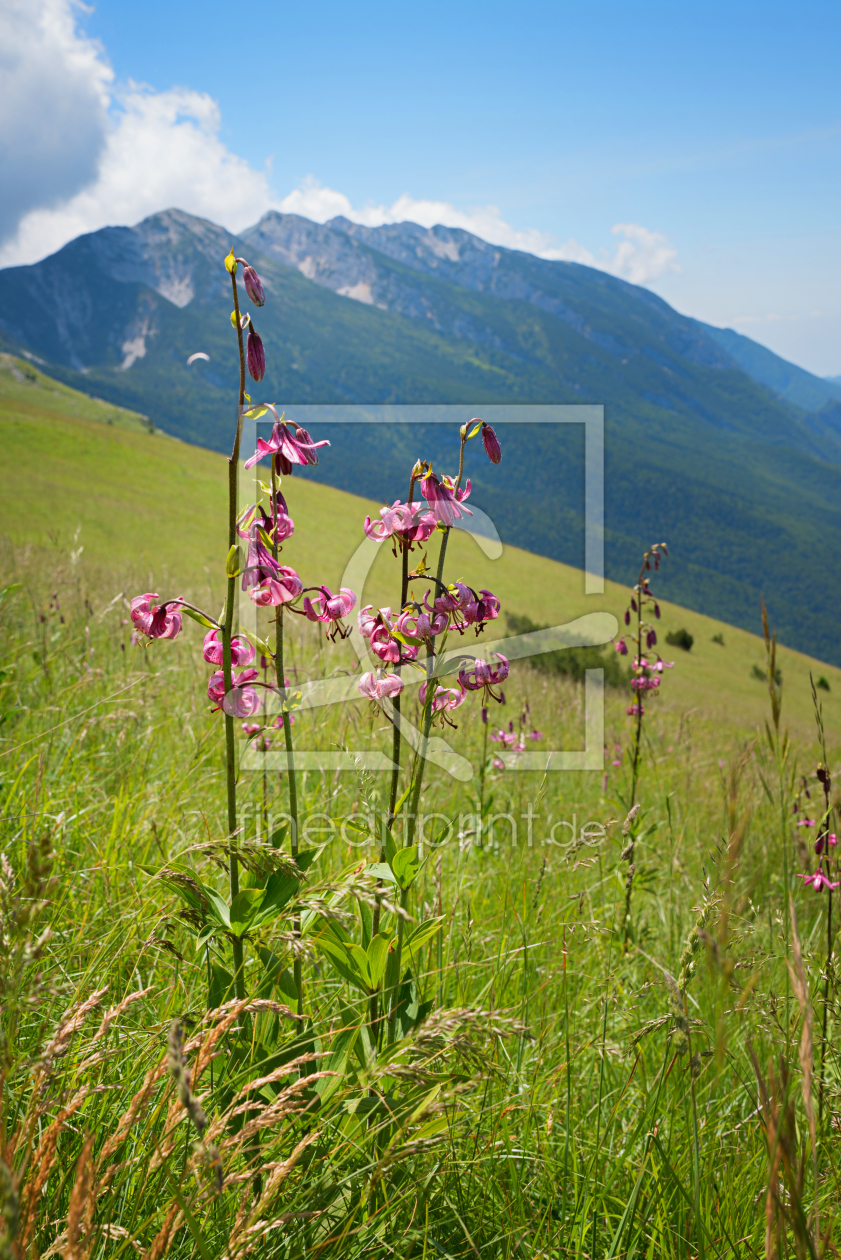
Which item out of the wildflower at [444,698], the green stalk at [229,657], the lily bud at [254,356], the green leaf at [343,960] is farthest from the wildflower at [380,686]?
the lily bud at [254,356]

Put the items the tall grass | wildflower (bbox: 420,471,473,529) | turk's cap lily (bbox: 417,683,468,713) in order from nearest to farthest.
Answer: the tall grass → wildflower (bbox: 420,471,473,529) → turk's cap lily (bbox: 417,683,468,713)

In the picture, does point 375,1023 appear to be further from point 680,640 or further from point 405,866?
point 680,640

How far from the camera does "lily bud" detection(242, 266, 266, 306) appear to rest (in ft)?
4.82

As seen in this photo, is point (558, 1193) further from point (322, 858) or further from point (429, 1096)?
point (322, 858)

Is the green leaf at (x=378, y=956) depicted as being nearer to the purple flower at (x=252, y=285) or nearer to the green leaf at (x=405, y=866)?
the green leaf at (x=405, y=866)

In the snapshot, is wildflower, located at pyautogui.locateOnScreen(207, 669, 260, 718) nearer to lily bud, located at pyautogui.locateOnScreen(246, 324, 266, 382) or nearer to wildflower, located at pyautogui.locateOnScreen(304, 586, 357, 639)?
wildflower, located at pyautogui.locateOnScreen(304, 586, 357, 639)

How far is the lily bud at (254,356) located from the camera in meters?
1.50

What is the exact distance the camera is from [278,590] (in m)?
1.62

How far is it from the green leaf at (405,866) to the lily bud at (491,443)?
0.95 m

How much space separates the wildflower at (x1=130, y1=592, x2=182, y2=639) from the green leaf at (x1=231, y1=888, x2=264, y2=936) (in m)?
0.58

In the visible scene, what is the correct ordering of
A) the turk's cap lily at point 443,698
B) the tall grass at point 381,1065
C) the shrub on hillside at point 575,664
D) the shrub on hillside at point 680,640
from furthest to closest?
the shrub on hillside at point 680,640 → the shrub on hillside at point 575,664 → the turk's cap lily at point 443,698 → the tall grass at point 381,1065

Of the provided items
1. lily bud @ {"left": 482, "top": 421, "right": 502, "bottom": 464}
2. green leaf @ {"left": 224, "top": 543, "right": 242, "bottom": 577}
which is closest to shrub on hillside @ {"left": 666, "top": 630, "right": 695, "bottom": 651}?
lily bud @ {"left": 482, "top": 421, "right": 502, "bottom": 464}

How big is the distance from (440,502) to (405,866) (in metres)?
0.85

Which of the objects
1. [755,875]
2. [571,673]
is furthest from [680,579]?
[755,875]
